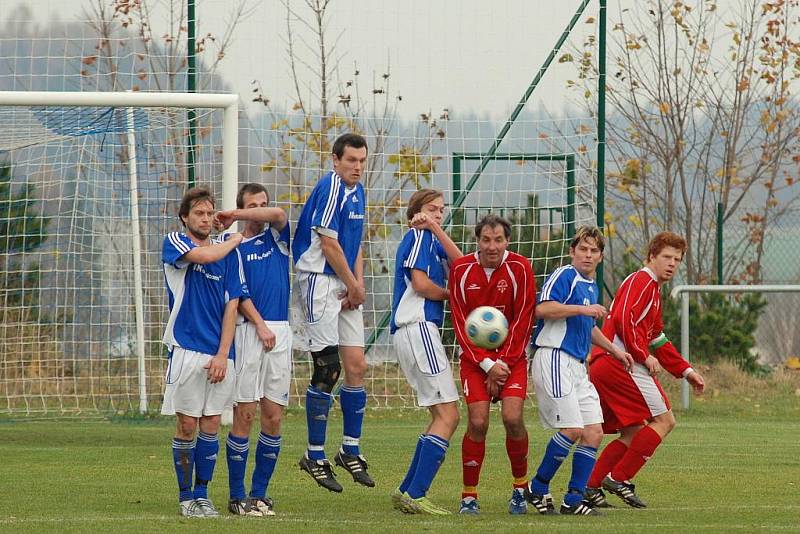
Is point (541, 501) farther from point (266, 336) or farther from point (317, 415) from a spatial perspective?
point (266, 336)

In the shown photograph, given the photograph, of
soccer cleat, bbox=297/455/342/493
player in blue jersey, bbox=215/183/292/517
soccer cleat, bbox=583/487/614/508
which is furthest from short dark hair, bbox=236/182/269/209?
soccer cleat, bbox=583/487/614/508

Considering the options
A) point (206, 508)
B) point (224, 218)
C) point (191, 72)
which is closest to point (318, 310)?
point (224, 218)

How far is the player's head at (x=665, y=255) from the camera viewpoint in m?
8.75

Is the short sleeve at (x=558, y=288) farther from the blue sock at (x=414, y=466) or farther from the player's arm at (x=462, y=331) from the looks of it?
the blue sock at (x=414, y=466)

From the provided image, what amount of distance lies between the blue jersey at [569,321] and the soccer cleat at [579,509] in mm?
884

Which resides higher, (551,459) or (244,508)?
(551,459)

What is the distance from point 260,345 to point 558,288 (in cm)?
183

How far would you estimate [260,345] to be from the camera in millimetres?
8102

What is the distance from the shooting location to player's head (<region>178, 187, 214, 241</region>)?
25.4 feet

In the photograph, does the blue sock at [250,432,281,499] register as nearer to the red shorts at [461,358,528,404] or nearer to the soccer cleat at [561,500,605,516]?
the red shorts at [461,358,528,404]

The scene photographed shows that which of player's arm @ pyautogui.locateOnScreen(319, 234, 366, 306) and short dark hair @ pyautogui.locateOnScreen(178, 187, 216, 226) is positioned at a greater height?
short dark hair @ pyautogui.locateOnScreen(178, 187, 216, 226)

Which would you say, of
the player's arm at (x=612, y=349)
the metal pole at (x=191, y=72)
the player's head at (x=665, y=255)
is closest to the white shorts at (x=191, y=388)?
the player's arm at (x=612, y=349)

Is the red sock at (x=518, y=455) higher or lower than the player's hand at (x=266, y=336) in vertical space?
lower

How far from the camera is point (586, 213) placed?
21312 mm
